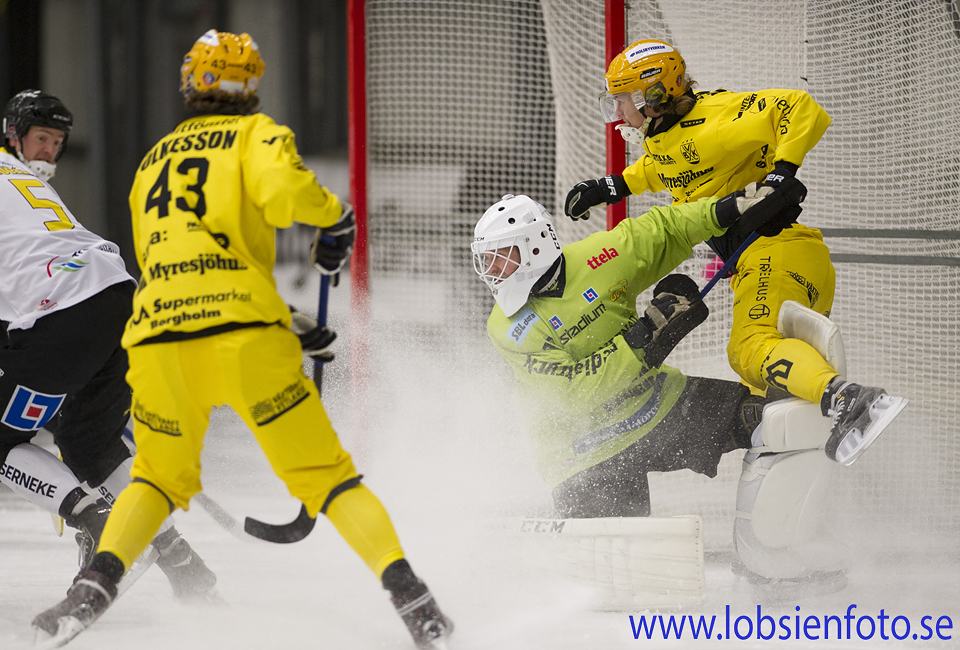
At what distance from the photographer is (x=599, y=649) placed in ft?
7.48

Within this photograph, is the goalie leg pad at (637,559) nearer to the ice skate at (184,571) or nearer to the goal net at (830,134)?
the goal net at (830,134)

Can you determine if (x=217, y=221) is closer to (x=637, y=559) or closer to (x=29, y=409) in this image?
(x=29, y=409)

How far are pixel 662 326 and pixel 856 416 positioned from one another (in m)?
0.59

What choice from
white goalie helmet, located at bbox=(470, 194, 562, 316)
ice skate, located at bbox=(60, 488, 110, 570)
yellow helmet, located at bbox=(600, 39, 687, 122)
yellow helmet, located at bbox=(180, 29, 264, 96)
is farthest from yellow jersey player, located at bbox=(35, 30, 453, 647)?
yellow helmet, located at bbox=(600, 39, 687, 122)

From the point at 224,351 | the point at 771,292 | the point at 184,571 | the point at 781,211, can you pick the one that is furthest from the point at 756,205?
the point at 184,571

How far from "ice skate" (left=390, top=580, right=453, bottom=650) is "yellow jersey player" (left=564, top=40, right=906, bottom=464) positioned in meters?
1.22

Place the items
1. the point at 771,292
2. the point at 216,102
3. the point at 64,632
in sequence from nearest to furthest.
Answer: the point at 64,632, the point at 216,102, the point at 771,292

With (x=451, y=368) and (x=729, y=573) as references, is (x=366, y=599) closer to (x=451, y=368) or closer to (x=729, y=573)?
(x=729, y=573)

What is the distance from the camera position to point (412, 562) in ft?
9.69

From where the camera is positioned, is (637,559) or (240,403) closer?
(240,403)

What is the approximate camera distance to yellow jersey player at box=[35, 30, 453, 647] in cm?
208

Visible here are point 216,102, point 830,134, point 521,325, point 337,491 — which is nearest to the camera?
point 337,491

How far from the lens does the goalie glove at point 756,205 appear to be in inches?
105

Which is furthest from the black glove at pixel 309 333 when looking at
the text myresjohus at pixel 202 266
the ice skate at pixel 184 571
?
the ice skate at pixel 184 571
